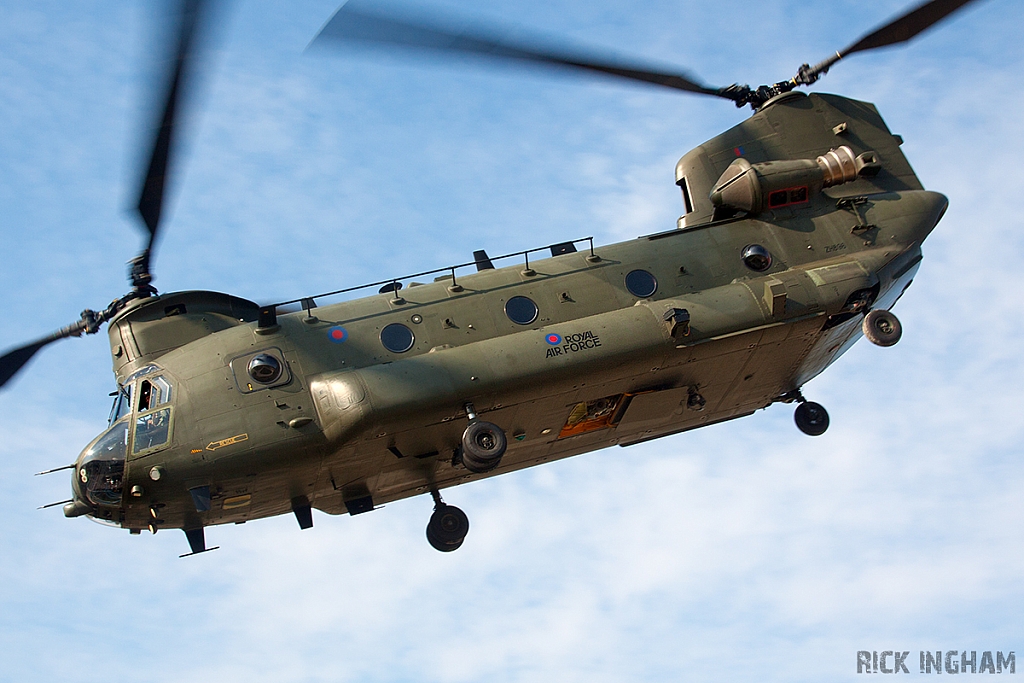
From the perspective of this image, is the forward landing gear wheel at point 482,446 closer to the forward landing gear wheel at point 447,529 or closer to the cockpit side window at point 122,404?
the forward landing gear wheel at point 447,529

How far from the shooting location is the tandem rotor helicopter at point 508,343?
15898mm

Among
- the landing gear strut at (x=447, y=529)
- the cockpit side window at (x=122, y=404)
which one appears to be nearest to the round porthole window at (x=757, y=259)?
the landing gear strut at (x=447, y=529)

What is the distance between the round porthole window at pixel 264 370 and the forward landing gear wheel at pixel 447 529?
4.09 metres

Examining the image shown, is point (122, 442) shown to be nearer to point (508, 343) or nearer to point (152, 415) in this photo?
point (152, 415)

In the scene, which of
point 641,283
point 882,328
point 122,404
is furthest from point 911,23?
point 122,404

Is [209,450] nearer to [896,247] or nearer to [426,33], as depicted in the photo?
[426,33]

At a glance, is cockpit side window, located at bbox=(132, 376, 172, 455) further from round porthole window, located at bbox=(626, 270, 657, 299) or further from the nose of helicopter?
round porthole window, located at bbox=(626, 270, 657, 299)

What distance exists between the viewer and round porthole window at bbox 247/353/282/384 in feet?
53.6

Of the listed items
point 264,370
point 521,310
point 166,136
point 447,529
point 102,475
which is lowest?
point 447,529

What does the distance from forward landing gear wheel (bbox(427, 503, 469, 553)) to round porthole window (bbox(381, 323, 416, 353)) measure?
3.42 metres

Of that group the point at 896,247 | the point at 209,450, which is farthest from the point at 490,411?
the point at 896,247

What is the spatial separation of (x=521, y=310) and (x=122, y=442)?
689 cm

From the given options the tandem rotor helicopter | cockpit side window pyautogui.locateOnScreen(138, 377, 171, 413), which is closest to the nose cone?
the tandem rotor helicopter

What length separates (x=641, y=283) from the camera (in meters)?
18.0
